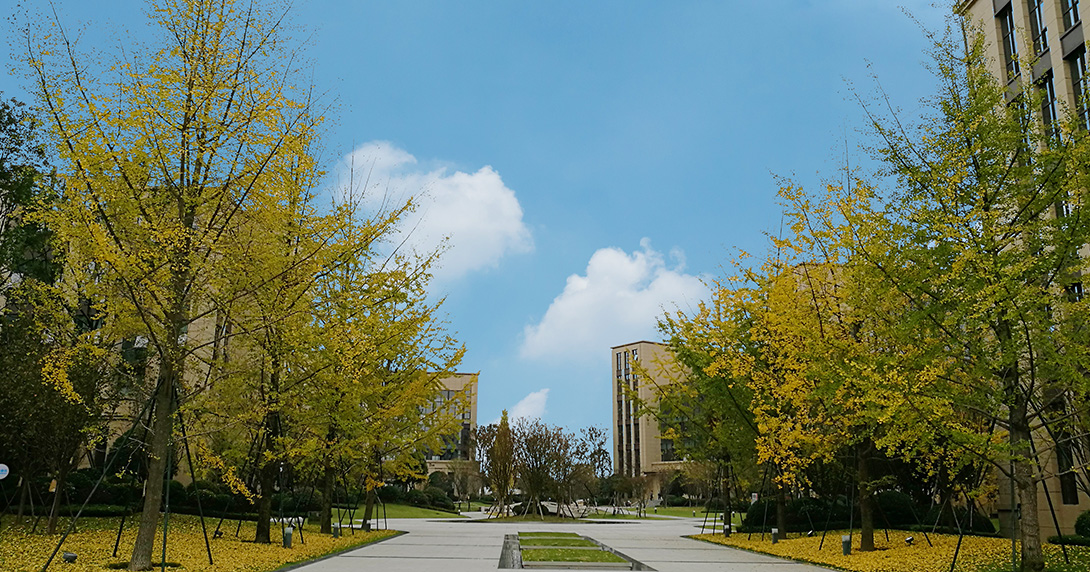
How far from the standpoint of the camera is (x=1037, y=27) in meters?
22.2

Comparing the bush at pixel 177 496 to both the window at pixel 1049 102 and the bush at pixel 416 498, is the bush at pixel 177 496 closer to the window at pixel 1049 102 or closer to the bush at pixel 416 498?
the bush at pixel 416 498

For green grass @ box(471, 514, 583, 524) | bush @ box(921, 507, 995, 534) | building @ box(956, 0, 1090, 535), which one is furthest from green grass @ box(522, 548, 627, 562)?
green grass @ box(471, 514, 583, 524)

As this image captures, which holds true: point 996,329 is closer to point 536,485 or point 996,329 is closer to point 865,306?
point 865,306

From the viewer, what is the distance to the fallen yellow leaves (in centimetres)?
1223

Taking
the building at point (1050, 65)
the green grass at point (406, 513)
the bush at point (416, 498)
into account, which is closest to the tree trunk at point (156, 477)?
the building at point (1050, 65)

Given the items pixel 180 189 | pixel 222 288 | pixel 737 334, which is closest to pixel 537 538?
pixel 737 334

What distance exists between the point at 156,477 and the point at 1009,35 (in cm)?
2646

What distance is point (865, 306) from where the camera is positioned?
45.7ft

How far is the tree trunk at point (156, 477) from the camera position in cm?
1147

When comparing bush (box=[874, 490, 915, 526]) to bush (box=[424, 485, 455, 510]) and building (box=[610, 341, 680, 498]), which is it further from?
building (box=[610, 341, 680, 498])

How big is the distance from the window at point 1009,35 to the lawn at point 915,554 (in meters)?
14.5

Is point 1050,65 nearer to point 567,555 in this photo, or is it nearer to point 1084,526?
point 1084,526

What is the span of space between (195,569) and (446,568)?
4.23m

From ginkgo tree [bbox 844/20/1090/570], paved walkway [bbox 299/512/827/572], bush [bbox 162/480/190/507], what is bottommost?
paved walkway [bbox 299/512/827/572]
